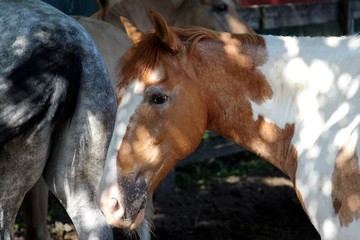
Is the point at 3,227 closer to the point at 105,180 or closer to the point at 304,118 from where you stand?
the point at 105,180

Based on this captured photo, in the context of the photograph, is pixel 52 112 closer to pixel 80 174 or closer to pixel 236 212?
pixel 80 174

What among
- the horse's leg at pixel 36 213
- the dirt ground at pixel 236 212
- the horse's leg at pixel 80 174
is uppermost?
the horse's leg at pixel 80 174

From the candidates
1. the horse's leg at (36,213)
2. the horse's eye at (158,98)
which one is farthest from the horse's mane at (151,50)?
the horse's leg at (36,213)

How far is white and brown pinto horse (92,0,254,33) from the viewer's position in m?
5.99

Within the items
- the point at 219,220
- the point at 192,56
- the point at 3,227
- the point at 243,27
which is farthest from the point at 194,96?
the point at 219,220

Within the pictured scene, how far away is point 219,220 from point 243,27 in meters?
1.66

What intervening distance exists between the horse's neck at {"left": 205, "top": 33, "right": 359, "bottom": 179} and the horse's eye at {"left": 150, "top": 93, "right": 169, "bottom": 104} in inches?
10.5

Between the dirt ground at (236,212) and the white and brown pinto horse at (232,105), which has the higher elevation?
the white and brown pinto horse at (232,105)

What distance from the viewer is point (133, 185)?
3.31 meters

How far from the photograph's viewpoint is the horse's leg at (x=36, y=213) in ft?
17.1

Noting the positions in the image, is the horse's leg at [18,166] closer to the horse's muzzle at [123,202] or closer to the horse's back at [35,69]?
the horse's back at [35,69]

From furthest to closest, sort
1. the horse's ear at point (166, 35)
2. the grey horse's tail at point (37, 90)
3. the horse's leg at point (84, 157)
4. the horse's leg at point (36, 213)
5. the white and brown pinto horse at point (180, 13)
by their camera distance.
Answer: the white and brown pinto horse at point (180, 13) → the horse's leg at point (36, 213) → the horse's leg at point (84, 157) → the grey horse's tail at point (37, 90) → the horse's ear at point (166, 35)

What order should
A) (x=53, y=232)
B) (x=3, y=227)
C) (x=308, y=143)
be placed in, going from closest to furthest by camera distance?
(x=308, y=143)
(x=3, y=227)
(x=53, y=232)

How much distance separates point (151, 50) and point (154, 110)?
26cm
